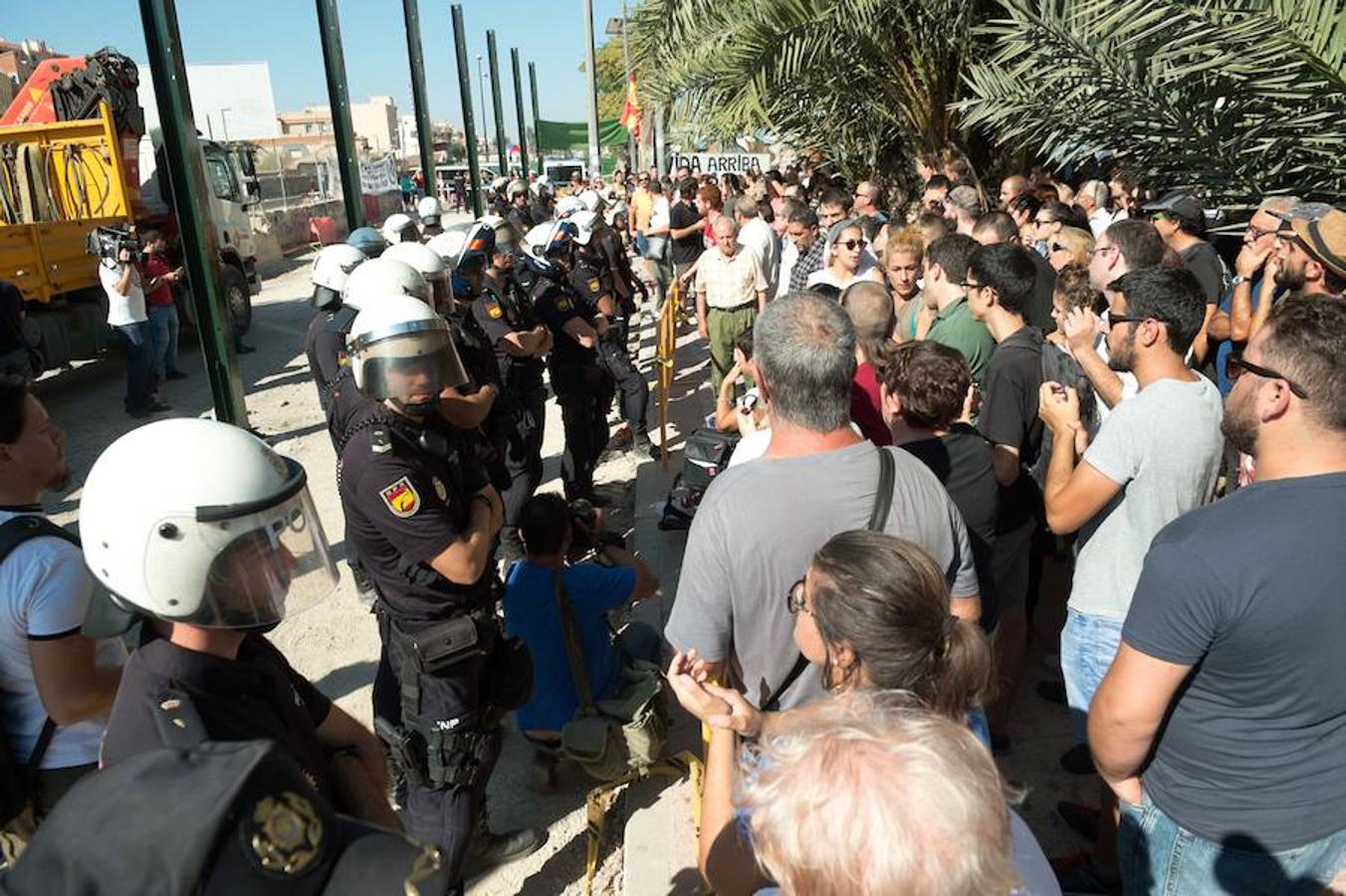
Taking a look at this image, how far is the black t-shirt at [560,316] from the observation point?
611cm

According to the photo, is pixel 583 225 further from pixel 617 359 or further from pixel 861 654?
pixel 861 654

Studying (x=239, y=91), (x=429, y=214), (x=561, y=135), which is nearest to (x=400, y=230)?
(x=429, y=214)

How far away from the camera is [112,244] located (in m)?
9.48

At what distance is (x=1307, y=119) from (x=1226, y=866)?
3.33 m

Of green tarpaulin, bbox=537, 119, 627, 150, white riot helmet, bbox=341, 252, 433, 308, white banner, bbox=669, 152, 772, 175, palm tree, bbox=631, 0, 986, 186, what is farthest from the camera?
green tarpaulin, bbox=537, 119, 627, 150

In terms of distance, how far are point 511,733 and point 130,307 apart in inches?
302

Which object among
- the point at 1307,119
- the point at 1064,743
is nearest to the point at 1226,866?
the point at 1064,743

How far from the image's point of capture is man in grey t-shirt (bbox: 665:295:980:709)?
2.12 metres

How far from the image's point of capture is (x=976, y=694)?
177 cm

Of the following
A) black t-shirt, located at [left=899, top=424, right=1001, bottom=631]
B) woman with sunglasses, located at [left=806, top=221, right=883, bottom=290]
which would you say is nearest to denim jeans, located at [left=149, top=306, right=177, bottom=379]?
woman with sunglasses, located at [left=806, top=221, right=883, bottom=290]

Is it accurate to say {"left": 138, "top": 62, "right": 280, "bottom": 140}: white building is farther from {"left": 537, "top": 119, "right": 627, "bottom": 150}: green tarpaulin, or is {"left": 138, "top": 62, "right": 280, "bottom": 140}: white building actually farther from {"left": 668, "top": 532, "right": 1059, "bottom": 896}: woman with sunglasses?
{"left": 668, "top": 532, "right": 1059, "bottom": 896}: woman with sunglasses

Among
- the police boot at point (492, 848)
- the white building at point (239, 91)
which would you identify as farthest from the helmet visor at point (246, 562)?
the white building at point (239, 91)

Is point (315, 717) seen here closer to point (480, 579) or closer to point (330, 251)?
point (480, 579)

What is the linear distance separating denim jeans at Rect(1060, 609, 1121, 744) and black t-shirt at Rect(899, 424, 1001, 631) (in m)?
0.24
